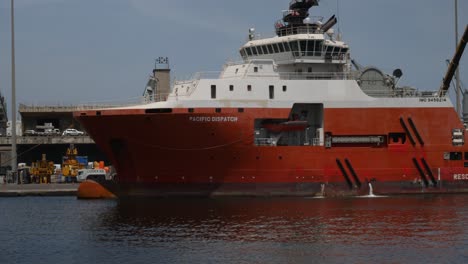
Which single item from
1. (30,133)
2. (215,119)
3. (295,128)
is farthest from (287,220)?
(30,133)

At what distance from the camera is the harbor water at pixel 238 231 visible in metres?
23.2

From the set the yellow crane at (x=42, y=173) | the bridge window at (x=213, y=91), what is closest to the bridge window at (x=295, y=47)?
the bridge window at (x=213, y=91)

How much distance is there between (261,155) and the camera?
37000mm

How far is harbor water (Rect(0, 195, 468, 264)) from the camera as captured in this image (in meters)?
23.2

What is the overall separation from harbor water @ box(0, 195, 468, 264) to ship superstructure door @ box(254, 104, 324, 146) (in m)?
3.16

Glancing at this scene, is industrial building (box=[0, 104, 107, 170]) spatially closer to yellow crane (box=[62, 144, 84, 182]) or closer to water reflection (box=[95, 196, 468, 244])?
yellow crane (box=[62, 144, 84, 182])

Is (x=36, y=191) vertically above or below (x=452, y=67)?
below

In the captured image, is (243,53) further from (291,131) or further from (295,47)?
(291,131)

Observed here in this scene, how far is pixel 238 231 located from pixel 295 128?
1153cm

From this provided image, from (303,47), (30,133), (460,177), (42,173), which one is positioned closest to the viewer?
(303,47)

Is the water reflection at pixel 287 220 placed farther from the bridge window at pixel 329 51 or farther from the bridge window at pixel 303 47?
the bridge window at pixel 329 51

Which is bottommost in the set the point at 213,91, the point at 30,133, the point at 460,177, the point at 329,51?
the point at 460,177

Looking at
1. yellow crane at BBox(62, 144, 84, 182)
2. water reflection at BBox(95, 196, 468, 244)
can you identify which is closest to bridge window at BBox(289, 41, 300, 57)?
water reflection at BBox(95, 196, 468, 244)

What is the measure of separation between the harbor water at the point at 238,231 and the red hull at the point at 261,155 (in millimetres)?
1099
